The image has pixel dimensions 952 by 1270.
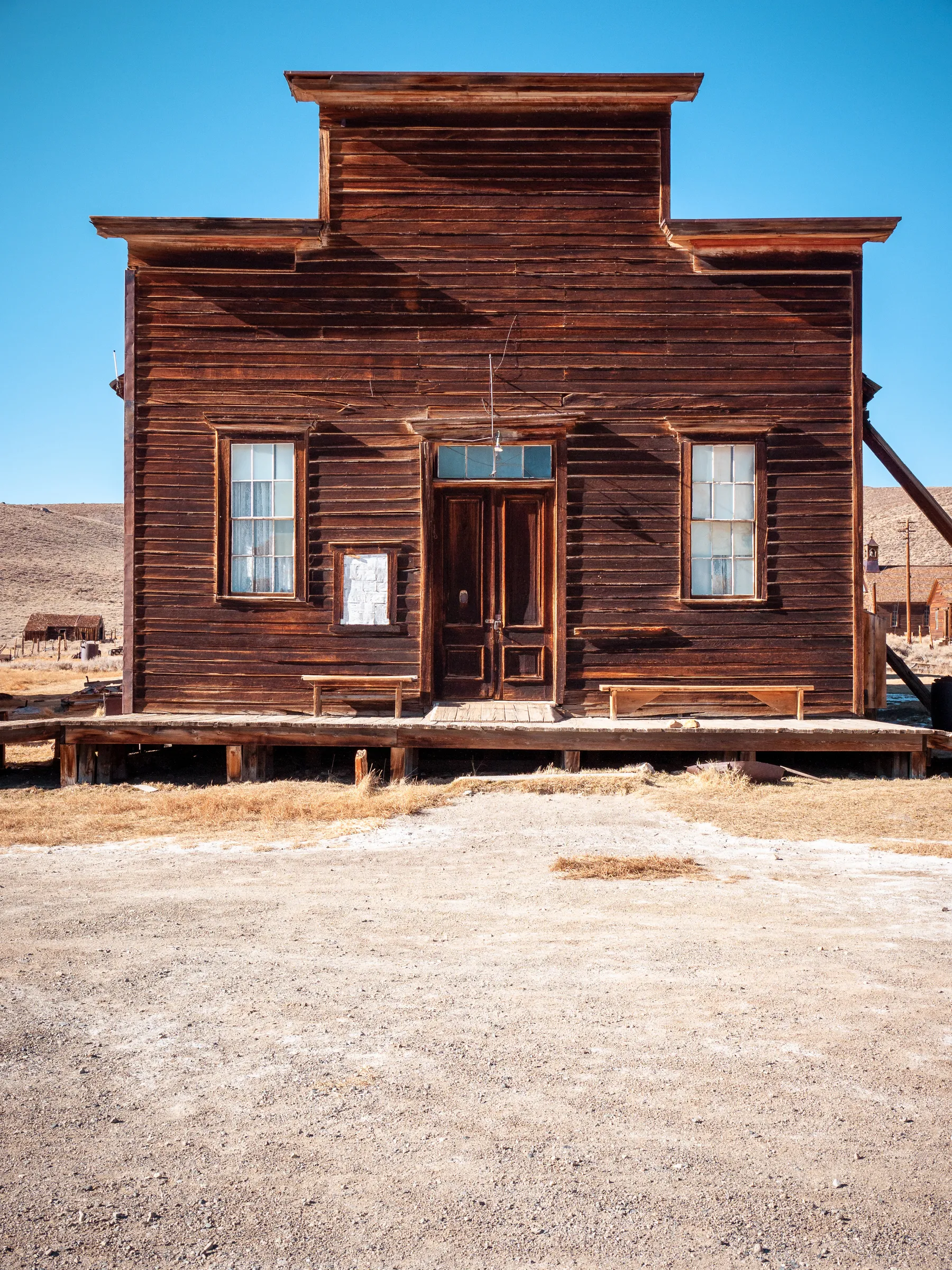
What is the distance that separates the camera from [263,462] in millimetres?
11688

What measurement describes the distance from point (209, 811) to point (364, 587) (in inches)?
138

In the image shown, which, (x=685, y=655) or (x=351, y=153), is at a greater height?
(x=351, y=153)

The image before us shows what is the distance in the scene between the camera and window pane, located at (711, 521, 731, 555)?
11.6 meters

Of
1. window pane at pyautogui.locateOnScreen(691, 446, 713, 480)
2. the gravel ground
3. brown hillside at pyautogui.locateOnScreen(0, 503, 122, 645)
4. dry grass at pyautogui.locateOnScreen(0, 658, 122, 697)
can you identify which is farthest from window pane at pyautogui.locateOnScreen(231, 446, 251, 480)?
brown hillside at pyautogui.locateOnScreen(0, 503, 122, 645)

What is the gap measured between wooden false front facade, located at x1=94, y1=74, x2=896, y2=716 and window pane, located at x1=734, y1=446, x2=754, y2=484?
6 cm

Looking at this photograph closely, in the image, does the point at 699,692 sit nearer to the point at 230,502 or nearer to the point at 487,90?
the point at 230,502

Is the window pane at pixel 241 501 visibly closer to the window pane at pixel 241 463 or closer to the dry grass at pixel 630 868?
the window pane at pixel 241 463

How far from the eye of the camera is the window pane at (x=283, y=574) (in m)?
11.7

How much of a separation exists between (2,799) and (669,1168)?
8757 millimetres

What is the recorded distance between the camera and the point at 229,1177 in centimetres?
298

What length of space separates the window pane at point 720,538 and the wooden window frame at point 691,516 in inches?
11.3

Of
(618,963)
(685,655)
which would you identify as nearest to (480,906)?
(618,963)

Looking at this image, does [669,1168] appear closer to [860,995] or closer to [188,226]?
[860,995]

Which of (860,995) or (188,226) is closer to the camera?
(860,995)
